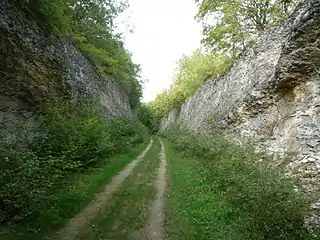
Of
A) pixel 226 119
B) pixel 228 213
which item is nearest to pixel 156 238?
pixel 228 213

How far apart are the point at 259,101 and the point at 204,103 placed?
44.4ft

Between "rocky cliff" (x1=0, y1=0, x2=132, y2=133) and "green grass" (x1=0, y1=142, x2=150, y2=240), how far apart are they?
2.89 metres

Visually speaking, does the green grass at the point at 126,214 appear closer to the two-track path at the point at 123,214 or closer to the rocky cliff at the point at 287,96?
the two-track path at the point at 123,214

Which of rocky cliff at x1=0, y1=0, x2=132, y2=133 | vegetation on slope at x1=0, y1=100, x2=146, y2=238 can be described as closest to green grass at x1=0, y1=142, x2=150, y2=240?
vegetation on slope at x1=0, y1=100, x2=146, y2=238

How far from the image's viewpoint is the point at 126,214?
7578 millimetres

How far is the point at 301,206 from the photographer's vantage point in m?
5.90

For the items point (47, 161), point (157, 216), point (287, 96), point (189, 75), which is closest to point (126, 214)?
Answer: point (157, 216)

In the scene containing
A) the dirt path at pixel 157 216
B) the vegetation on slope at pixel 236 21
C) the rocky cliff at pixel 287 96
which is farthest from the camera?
the vegetation on slope at pixel 236 21

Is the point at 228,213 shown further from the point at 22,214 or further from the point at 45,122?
the point at 45,122

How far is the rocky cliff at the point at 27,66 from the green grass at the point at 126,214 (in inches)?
165

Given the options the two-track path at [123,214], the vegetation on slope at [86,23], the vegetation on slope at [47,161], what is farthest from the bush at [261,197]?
the vegetation on slope at [86,23]

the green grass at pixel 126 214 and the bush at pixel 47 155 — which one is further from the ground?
the bush at pixel 47 155

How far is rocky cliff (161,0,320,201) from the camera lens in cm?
919

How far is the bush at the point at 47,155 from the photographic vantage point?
6242 millimetres
